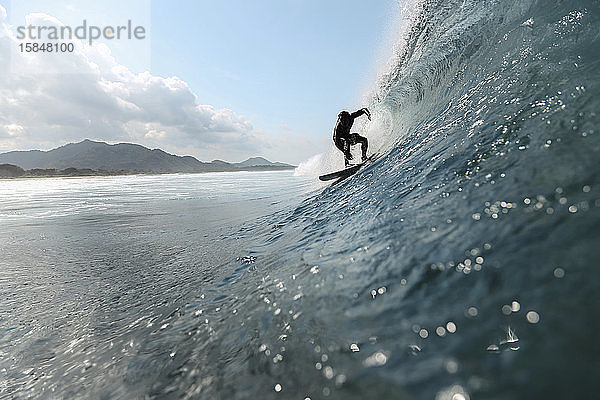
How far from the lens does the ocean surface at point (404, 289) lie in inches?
49.6

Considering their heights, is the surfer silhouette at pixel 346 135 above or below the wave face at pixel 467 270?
above

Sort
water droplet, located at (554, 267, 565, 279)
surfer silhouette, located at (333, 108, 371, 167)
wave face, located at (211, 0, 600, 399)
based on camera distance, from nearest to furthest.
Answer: wave face, located at (211, 0, 600, 399), water droplet, located at (554, 267, 565, 279), surfer silhouette, located at (333, 108, 371, 167)

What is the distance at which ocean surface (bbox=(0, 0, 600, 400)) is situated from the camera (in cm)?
126

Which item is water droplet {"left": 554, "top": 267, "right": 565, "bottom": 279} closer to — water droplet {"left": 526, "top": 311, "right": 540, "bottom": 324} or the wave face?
the wave face

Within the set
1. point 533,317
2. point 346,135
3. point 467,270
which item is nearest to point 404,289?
point 467,270

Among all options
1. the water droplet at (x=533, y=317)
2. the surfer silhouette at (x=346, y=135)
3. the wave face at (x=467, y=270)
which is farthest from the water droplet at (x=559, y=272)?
the surfer silhouette at (x=346, y=135)

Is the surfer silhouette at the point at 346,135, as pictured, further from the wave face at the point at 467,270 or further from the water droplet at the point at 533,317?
the water droplet at the point at 533,317

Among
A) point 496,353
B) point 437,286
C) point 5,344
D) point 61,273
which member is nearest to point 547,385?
point 496,353

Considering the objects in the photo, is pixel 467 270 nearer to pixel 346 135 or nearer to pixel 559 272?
pixel 559 272

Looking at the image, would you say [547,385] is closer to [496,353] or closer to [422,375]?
[496,353]

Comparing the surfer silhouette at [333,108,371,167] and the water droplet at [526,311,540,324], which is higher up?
the surfer silhouette at [333,108,371,167]

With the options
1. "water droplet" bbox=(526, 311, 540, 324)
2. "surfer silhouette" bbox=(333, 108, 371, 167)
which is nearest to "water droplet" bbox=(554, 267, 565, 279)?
"water droplet" bbox=(526, 311, 540, 324)

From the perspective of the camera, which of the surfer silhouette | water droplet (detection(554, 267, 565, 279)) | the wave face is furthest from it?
the surfer silhouette

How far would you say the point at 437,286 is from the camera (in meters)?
1.70
